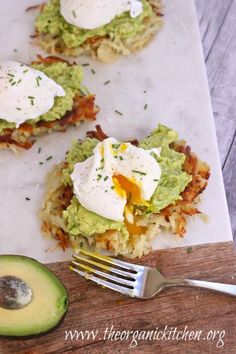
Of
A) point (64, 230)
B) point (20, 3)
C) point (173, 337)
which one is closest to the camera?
point (173, 337)

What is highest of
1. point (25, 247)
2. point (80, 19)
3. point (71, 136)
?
point (80, 19)

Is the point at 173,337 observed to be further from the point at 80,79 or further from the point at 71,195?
the point at 80,79

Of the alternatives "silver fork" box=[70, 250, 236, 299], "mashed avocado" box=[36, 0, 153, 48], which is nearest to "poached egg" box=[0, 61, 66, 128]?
"mashed avocado" box=[36, 0, 153, 48]

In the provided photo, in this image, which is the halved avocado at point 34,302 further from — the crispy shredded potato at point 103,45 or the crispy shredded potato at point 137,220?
the crispy shredded potato at point 103,45

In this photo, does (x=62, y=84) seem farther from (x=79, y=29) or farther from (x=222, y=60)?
(x=222, y=60)

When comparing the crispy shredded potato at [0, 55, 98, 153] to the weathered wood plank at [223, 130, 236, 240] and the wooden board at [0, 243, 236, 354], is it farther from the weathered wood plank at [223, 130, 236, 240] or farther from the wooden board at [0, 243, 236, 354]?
the weathered wood plank at [223, 130, 236, 240]

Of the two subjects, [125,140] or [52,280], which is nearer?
[52,280]

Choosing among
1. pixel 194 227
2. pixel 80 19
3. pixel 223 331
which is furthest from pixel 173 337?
pixel 80 19
